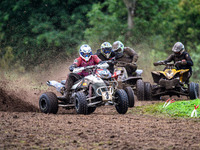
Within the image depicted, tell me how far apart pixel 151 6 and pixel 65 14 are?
21.8 ft

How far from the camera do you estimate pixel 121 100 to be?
1159cm

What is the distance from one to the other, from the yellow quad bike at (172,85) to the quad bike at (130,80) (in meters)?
0.31

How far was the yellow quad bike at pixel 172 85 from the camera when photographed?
51.3 ft

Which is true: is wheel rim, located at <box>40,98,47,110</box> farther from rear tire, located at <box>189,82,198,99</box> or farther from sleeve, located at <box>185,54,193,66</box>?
sleeve, located at <box>185,54,193,66</box>

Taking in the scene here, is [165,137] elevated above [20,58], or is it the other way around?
[20,58]

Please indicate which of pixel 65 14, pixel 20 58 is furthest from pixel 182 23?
pixel 20 58

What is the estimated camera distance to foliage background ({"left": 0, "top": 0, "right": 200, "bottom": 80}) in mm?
31125

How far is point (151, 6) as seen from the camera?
107 feet

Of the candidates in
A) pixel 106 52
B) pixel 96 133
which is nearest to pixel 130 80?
pixel 106 52

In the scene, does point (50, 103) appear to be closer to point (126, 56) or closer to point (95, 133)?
point (95, 133)

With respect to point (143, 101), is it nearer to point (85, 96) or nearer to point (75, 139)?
point (85, 96)

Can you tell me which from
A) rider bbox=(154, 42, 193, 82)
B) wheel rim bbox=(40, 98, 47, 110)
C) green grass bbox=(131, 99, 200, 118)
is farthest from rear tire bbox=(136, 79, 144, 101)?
wheel rim bbox=(40, 98, 47, 110)

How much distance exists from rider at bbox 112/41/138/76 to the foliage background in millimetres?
11854

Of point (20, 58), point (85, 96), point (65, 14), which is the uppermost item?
point (65, 14)
